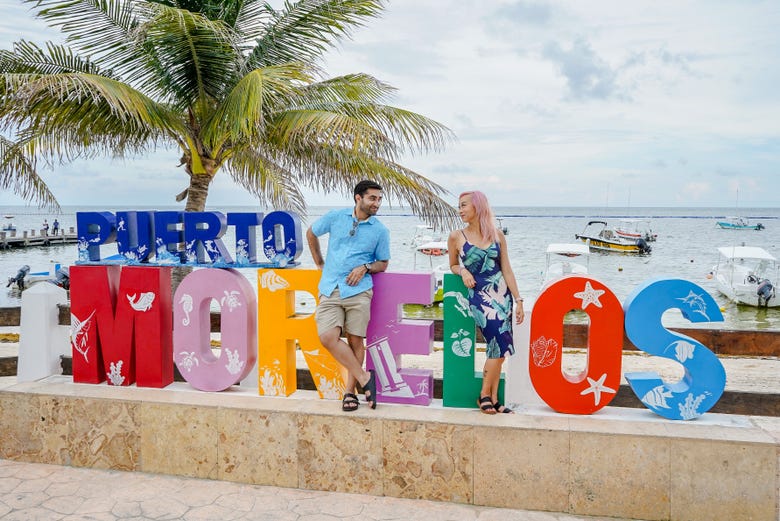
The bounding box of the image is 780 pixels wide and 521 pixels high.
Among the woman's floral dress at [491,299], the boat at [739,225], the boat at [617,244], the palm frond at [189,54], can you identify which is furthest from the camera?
the boat at [739,225]

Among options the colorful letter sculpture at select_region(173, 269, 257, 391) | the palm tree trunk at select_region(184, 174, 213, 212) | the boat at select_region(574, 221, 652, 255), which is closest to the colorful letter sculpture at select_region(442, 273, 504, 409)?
the colorful letter sculpture at select_region(173, 269, 257, 391)

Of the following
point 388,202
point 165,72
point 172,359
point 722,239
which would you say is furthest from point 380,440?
point 722,239

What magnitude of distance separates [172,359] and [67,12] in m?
5.24

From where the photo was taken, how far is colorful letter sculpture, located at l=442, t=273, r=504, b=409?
476 cm

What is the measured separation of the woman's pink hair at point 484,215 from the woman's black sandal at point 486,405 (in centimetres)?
122

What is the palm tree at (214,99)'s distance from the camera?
23.9 ft

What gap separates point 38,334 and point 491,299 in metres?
4.24

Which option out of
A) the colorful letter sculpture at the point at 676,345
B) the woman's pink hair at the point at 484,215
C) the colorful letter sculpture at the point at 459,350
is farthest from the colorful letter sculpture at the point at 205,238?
the colorful letter sculpture at the point at 676,345

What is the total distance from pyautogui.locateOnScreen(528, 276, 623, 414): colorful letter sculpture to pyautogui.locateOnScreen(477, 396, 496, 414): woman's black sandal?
0.39 m

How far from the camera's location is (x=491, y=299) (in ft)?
15.0

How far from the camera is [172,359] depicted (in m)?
5.58

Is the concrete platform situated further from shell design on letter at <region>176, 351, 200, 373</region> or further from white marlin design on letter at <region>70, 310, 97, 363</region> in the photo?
white marlin design on letter at <region>70, 310, 97, 363</region>

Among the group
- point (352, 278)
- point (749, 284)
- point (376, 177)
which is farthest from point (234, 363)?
point (749, 284)

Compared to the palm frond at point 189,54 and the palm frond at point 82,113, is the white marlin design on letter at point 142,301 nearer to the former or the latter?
the palm frond at point 82,113
